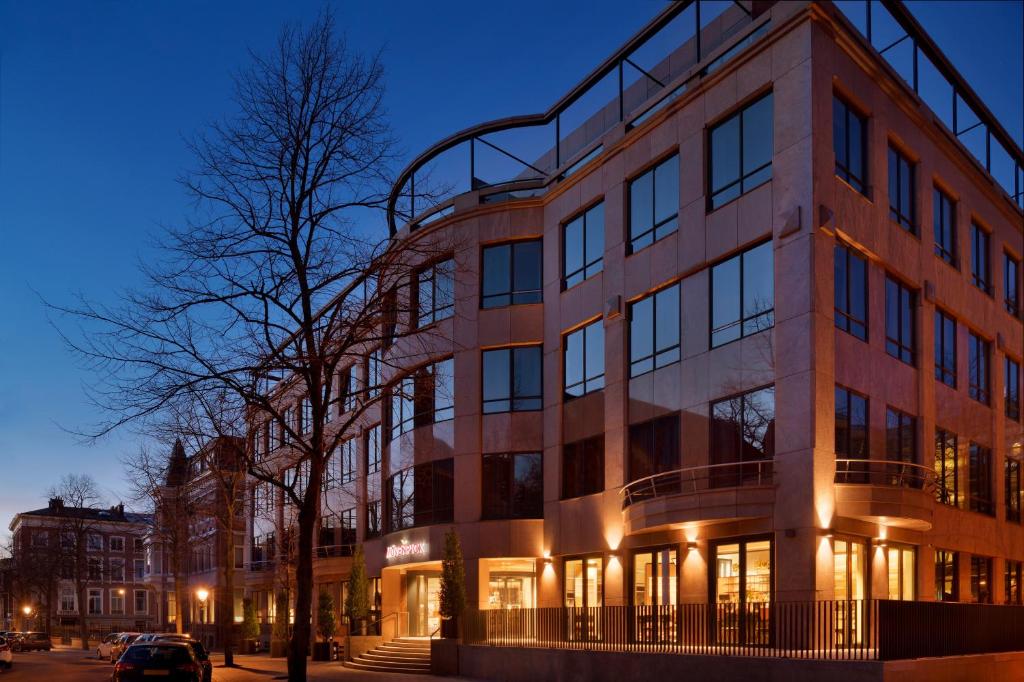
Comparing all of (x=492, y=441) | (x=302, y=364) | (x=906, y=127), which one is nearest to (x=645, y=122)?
(x=906, y=127)

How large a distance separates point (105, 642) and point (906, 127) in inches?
1791

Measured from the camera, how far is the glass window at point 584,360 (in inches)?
1178

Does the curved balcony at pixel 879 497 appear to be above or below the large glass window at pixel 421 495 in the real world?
above

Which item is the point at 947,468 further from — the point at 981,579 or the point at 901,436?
the point at 981,579

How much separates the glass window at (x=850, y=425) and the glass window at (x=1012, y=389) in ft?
37.1

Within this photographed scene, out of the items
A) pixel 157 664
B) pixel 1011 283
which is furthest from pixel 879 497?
pixel 157 664

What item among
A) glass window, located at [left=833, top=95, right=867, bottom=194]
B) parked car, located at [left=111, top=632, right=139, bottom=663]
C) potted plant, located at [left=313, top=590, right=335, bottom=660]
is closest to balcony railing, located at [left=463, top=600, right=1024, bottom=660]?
glass window, located at [left=833, top=95, right=867, bottom=194]

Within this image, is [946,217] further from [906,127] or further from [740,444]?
[740,444]

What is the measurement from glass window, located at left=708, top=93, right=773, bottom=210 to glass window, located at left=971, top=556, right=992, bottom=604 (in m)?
13.6

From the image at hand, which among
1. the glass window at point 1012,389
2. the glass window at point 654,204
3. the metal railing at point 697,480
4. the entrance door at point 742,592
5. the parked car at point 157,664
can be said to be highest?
the glass window at point 654,204

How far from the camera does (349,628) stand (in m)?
36.0

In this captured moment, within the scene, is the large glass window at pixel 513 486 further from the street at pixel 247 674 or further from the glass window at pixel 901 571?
the glass window at pixel 901 571

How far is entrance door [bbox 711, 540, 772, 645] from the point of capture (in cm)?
2123

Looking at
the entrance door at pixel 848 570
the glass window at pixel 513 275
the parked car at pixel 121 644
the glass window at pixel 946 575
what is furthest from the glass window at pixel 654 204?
the parked car at pixel 121 644
